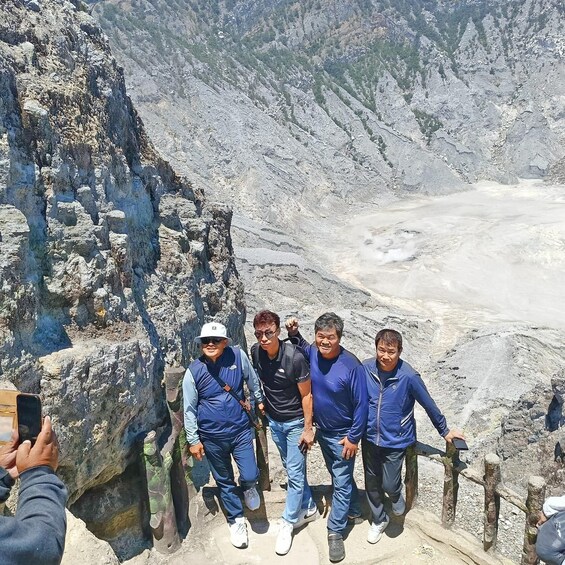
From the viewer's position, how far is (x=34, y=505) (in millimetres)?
1677

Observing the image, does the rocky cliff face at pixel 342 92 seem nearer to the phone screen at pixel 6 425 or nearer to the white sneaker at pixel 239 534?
the white sneaker at pixel 239 534

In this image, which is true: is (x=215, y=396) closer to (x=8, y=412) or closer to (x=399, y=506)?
(x=399, y=506)

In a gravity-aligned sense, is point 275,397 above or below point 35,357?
below

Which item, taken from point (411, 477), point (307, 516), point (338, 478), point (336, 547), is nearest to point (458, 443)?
point (411, 477)

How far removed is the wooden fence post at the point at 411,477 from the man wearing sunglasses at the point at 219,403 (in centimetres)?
118

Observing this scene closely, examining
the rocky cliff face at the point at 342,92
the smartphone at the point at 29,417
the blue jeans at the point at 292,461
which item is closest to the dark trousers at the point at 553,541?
the blue jeans at the point at 292,461

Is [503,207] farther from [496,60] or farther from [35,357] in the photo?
[35,357]

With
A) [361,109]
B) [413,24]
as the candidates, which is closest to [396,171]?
[361,109]

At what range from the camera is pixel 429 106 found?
147ft

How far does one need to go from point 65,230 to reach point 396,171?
3455 cm

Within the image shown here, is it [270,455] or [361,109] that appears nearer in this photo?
[270,455]

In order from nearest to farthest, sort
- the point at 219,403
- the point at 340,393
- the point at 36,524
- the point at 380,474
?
the point at 36,524
the point at 340,393
the point at 219,403
the point at 380,474

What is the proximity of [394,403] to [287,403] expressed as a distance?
730 millimetres

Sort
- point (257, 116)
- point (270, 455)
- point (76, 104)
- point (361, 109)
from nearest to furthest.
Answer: point (76, 104) → point (270, 455) → point (257, 116) → point (361, 109)
